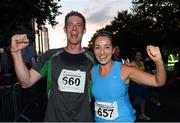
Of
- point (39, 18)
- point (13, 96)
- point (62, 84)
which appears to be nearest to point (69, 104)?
point (62, 84)

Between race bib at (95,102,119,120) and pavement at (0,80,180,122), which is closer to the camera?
race bib at (95,102,119,120)

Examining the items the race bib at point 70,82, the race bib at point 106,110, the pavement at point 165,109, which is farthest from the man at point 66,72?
the pavement at point 165,109

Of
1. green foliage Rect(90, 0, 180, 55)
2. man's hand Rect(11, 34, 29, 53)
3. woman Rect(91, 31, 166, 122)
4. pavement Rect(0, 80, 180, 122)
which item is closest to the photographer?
woman Rect(91, 31, 166, 122)

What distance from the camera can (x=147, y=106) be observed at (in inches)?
555

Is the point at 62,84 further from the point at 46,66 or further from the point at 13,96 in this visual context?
the point at 13,96

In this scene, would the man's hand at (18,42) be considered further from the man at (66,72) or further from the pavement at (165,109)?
the pavement at (165,109)

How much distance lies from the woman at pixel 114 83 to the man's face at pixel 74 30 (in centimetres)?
28

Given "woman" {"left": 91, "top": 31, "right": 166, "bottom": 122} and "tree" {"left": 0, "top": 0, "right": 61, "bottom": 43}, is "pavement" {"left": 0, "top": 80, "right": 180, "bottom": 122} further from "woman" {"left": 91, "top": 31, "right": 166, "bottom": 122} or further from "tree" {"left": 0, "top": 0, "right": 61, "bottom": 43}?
"woman" {"left": 91, "top": 31, "right": 166, "bottom": 122}

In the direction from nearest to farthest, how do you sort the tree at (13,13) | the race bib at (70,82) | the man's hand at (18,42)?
the man's hand at (18,42) → the race bib at (70,82) → the tree at (13,13)

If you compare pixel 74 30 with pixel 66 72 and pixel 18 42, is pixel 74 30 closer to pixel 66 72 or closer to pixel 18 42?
pixel 66 72

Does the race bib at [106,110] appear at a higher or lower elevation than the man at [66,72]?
lower

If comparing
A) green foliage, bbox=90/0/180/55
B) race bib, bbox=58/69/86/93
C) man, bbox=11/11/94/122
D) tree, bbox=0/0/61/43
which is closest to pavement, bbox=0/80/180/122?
tree, bbox=0/0/61/43

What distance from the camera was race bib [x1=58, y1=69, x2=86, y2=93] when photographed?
479 cm

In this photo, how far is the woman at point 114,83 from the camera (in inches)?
176
